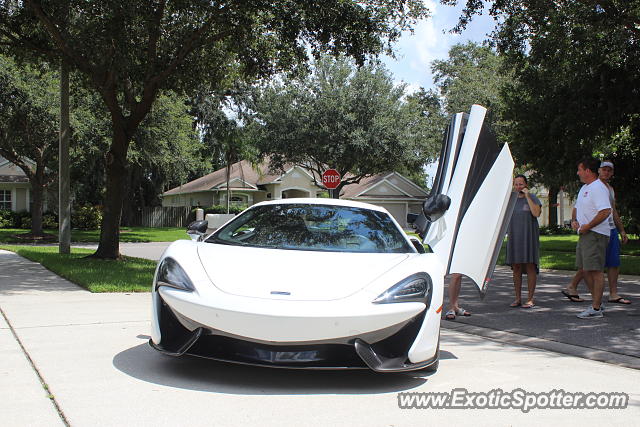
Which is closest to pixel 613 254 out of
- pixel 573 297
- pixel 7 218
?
pixel 573 297

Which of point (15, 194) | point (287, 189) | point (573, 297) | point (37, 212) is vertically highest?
point (287, 189)

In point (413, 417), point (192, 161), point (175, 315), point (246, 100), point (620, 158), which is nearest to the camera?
point (413, 417)

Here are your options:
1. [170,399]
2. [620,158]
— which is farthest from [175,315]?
[620,158]

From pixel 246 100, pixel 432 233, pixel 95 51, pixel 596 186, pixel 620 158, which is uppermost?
pixel 246 100

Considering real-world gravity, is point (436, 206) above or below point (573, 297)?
above

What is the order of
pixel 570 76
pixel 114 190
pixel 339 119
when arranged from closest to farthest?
pixel 114 190, pixel 570 76, pixel 339 119

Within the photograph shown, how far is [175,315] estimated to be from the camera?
13.9ft

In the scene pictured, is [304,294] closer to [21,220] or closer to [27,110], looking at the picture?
[27,110]

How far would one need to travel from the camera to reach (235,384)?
4.20m

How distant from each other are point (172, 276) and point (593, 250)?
16.7 feet

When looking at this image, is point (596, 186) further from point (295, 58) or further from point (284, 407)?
point (295, 58)

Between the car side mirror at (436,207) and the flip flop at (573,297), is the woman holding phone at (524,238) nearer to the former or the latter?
the flip flop at (573,297)

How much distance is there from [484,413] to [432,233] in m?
3.09

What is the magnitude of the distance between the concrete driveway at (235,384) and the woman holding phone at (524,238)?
2.17 metres
